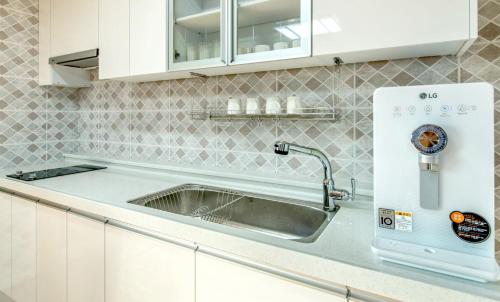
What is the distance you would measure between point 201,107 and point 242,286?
3.92 feet

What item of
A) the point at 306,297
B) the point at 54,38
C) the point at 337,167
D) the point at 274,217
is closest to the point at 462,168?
the point at 306,297

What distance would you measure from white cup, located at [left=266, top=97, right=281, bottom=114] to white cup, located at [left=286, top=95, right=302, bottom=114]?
54mm

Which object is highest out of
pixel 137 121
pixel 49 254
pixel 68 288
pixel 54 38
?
pixel 54 38

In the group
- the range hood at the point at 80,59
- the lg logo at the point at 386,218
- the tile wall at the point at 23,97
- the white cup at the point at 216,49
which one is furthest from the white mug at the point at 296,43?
the tile wall at the point at 23,97

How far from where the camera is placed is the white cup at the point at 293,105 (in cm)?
135

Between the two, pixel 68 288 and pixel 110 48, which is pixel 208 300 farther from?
pixel 110 48

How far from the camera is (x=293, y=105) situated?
135 centimetres

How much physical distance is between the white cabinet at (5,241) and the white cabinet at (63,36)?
0.95 metres

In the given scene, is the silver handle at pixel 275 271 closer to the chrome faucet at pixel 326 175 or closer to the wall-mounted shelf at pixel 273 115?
the chrome faucet at pixel 326 175

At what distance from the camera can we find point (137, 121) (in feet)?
6.84

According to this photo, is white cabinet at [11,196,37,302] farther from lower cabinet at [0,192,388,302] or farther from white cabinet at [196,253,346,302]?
white cabinet at [196,253,346,302]

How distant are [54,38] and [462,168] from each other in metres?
2.55

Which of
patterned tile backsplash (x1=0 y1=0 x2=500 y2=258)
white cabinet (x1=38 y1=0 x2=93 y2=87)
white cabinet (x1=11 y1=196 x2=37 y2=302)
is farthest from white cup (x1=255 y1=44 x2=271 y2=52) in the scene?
white cabinet (x1=11 y1=196 x2=37 y2=302)

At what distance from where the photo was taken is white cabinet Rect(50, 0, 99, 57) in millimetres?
1780
